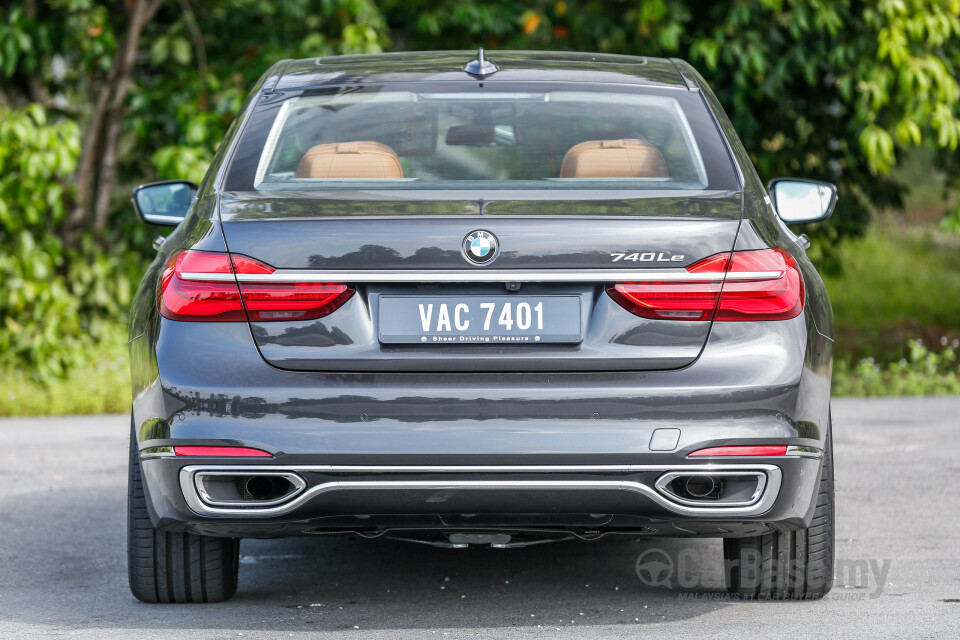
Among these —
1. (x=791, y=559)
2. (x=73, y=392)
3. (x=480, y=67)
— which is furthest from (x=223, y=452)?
(x=73, y=392)

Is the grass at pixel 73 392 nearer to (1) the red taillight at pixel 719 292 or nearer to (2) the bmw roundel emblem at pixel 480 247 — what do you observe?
(2) the bmw roundel emblem at pixel 480 247

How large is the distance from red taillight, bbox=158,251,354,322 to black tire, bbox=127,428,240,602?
61 cm

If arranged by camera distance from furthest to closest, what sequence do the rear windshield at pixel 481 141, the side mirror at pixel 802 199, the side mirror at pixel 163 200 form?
1. the side mirror at pixel 163 200
2. the side mirror at pixel 802 199
3. the rear windshield at pixel 481 141

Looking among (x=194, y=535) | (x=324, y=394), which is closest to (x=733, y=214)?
Answer: (x=324, y=394)

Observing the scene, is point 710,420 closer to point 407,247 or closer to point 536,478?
point 536,478

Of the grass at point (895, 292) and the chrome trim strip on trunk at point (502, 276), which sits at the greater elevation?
the chrome trim strip on trunk at point (502, 276)

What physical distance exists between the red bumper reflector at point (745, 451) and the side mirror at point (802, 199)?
1.25 m

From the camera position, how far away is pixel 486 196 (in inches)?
140

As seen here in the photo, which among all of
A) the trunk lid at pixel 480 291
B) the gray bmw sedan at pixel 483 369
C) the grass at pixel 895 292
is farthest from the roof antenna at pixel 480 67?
the grass at pixel 895 292

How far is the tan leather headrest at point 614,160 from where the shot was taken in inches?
152

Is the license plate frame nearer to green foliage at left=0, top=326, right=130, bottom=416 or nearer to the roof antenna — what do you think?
the roof antenna

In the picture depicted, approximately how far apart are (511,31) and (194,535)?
6982 mm

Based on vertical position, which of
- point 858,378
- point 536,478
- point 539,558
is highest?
point 536,478

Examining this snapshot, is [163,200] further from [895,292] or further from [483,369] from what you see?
[895,292]
